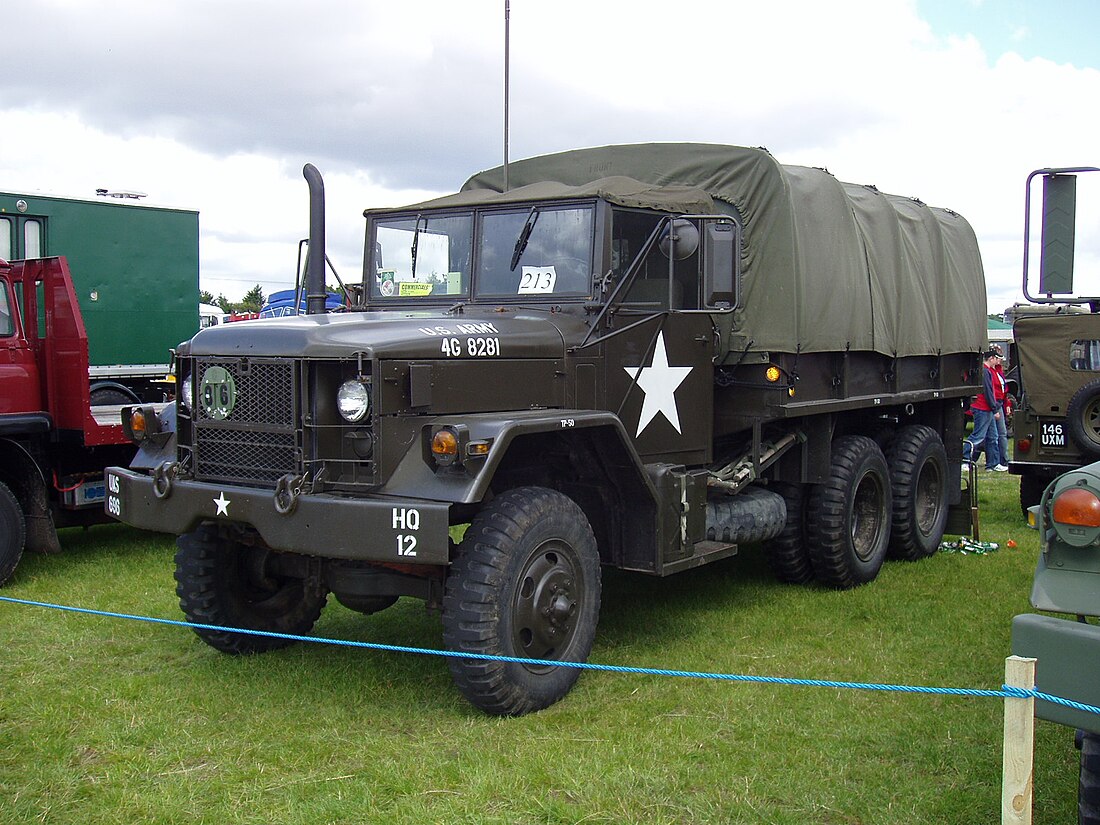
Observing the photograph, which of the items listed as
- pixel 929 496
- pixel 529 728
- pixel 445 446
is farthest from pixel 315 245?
pixel 929 496

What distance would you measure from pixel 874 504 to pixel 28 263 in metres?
6.77

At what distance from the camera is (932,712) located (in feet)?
17.1

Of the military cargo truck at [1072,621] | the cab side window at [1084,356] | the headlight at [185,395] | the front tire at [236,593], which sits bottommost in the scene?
the front tire at [236,593]

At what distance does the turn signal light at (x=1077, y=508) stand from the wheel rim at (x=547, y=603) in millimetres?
2342

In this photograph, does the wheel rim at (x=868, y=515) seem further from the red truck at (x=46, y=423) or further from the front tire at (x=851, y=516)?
the red truck at (x=46, y=423)

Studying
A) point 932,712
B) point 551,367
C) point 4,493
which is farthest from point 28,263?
point 932,712

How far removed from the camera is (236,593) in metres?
6.03

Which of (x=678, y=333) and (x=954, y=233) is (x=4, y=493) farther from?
(x=954, y=233)

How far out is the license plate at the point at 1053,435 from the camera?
10.2m

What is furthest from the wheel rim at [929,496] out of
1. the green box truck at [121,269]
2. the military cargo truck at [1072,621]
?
the green box truck at [121,269]

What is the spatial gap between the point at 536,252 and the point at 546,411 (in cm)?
108

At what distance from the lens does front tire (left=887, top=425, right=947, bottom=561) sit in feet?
29.3

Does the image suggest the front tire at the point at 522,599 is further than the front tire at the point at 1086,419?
No

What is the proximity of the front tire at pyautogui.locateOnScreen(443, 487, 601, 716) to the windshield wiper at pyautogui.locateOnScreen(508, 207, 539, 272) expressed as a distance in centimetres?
148
